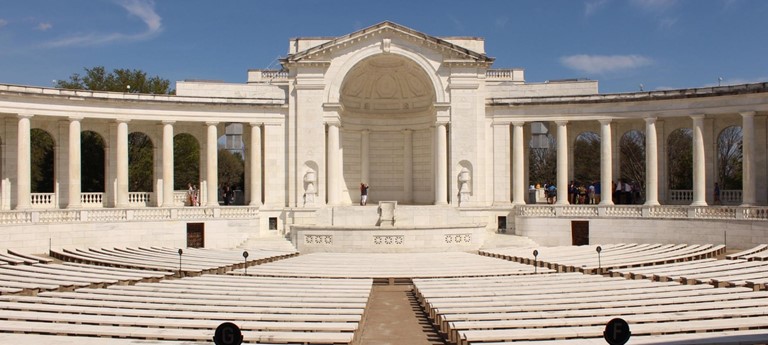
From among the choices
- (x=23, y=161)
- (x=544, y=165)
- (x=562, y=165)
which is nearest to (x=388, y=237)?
(x=562, y=165)

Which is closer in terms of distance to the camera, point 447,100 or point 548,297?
point 548,297

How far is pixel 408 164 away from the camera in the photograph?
60.6 meters

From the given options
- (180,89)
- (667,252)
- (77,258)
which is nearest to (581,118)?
(667,252)

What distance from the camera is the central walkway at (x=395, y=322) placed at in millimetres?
20406

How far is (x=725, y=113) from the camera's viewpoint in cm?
4812

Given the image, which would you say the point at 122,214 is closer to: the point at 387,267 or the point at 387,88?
the point at 387,267

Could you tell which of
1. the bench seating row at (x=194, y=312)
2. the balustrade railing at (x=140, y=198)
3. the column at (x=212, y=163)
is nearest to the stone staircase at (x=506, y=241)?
the column at (x=212, y=163)

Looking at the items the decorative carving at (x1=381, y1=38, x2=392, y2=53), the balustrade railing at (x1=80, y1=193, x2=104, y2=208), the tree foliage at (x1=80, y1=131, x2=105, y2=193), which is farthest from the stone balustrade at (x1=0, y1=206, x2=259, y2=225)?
the tree foliage at (x1=80, y1=131, x2=105, y2=193)

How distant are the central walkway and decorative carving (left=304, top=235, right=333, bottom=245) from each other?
14468 mm

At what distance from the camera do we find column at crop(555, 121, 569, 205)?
51.9m

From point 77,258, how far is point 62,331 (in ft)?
68.6

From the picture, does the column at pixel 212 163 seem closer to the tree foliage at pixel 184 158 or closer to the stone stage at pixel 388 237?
the stone stage at pixel 388 237

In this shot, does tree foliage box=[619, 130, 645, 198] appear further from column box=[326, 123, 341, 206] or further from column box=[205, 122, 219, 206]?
column box=[205, 122, 219, 206]

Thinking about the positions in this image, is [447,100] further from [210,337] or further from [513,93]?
[210,337]
